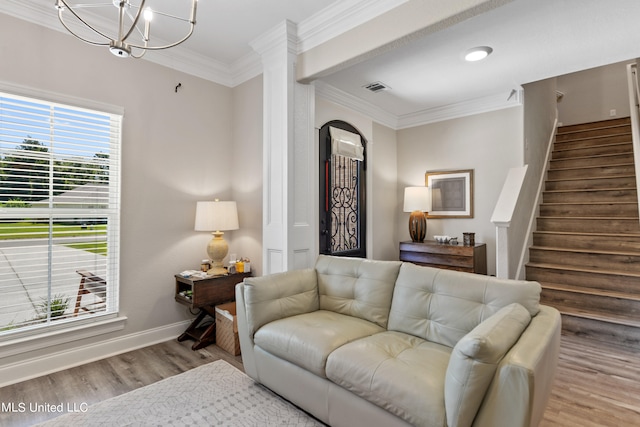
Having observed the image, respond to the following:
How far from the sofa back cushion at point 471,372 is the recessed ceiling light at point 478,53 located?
8.61ft

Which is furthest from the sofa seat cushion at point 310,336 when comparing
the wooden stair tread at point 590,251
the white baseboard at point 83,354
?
the wooden stair tread at point 590,251

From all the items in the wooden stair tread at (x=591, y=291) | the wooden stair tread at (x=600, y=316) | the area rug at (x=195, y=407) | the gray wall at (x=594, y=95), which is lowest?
the area rug at (x=195, y=407)

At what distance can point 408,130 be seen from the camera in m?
5.00

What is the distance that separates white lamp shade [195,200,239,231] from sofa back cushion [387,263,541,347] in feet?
5.56

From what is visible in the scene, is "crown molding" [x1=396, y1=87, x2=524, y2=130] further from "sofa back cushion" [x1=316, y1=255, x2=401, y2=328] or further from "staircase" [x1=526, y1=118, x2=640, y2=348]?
"sofa back cushion" [x1=316, y1=255, x2=401, y2=328]

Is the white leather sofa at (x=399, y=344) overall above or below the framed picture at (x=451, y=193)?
below

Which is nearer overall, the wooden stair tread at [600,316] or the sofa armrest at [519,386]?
the sofa armrest at [519,386]

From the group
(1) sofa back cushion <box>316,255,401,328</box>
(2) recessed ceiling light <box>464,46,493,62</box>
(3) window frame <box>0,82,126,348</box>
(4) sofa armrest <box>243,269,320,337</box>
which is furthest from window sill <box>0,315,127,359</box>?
(2) recessed ceiling light <box>464,46,493,62</box>

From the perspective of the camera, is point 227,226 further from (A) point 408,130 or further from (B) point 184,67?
(A) point 408,130

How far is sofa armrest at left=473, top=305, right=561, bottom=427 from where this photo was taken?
1.19 m

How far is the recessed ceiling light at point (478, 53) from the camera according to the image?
2.94 m

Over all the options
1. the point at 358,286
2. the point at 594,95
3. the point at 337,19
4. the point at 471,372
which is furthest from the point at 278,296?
the point at 594,95

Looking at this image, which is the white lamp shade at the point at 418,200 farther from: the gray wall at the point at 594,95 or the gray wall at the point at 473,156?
the gray wall at the point at 594,95

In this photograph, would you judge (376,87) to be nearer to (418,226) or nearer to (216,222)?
(418,226)
